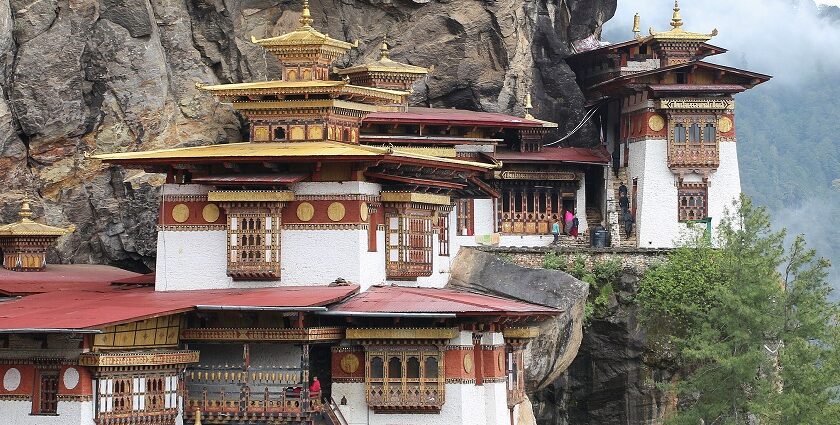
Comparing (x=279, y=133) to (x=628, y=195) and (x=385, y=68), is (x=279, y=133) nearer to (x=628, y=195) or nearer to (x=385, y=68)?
(x=385, y=68)

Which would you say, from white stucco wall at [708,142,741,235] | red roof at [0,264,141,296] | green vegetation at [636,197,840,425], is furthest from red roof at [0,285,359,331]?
white stucco wall at [708,142,741,235]

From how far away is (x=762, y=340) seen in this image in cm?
4706

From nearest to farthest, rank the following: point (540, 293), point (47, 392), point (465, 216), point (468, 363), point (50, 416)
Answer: point (50, 416)
point (47, 392)
point (468, 363)
point (540, 293)
point (465, 216)

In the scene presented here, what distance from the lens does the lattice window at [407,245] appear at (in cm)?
4291

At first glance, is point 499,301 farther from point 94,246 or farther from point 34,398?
point 94,246

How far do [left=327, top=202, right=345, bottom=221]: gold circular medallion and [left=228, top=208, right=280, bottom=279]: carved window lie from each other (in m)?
1.14

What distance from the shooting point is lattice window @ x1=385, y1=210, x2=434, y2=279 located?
42.9 m

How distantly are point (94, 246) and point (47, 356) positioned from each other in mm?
13393

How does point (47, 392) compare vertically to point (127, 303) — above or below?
below

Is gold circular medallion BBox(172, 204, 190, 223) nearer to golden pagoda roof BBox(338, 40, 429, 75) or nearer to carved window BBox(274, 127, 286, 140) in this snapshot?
carved window BBox(274, 127, 286, 140)

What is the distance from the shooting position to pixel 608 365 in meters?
52.7

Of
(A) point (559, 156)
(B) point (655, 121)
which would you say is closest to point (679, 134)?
(B) point (655, 121)

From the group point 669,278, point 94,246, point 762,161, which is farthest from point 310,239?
point 762,161

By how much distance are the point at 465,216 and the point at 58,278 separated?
13583mm
